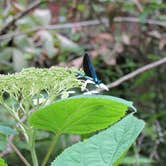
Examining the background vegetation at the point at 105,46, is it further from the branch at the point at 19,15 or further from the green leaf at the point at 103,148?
the green leaf at the point at 103,148

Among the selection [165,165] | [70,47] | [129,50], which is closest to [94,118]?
[70,47]

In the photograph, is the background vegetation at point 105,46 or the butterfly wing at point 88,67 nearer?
the butterfly wing at point 88,67

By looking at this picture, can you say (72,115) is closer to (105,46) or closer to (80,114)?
(80,114)

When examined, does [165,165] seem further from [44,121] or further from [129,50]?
[44,121]

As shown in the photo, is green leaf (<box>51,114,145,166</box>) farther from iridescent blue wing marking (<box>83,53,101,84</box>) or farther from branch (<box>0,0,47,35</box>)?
branch (<box>0,0,47,35</box>)

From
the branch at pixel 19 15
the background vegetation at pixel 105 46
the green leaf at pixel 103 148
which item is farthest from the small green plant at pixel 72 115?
the branch at pixel 19 15

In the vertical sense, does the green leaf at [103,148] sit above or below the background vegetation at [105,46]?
above
